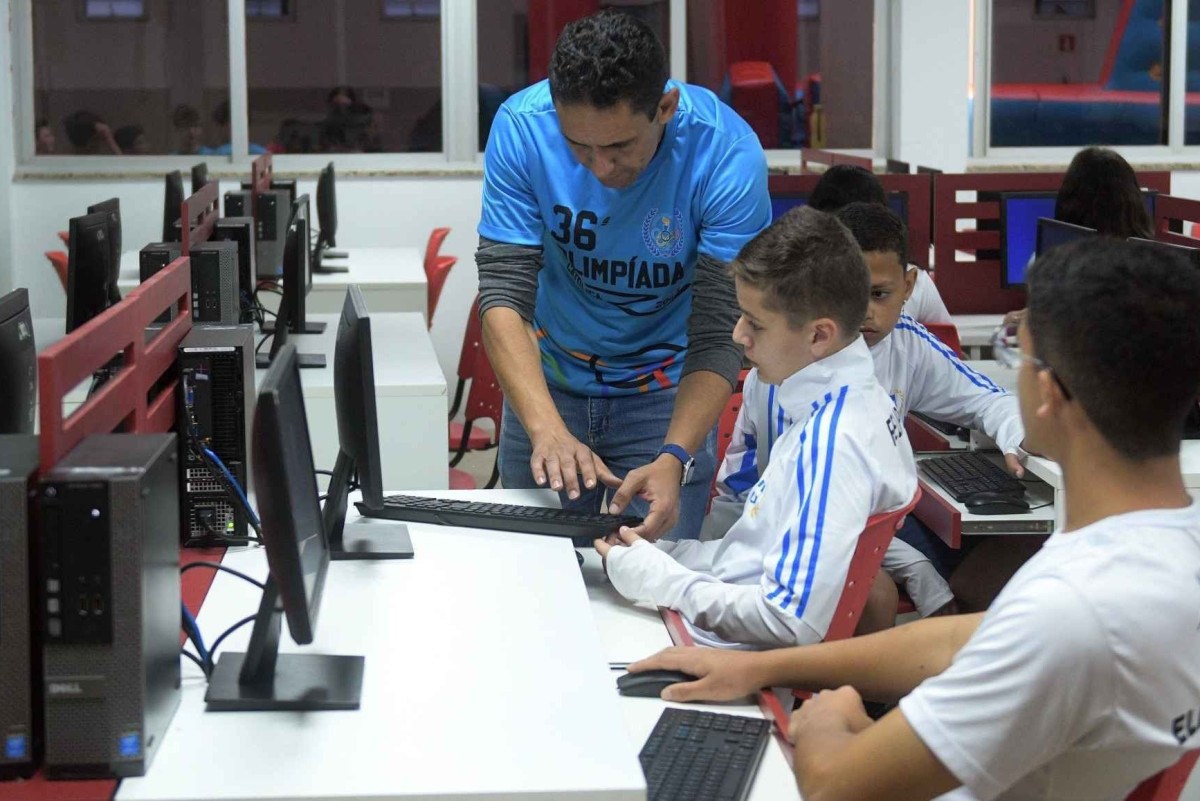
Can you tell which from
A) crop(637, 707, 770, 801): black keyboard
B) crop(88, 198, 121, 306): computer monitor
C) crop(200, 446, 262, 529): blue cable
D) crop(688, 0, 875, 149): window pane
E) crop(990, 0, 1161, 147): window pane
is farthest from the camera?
crop(990, 0, 1161, 147): window pane

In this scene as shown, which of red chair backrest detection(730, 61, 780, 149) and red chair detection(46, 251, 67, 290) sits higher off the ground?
red chair backrest detection(730, 61, 780, 149)

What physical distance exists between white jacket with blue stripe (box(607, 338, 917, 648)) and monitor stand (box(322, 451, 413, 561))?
315 mm

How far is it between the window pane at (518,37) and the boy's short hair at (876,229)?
14.2 ft

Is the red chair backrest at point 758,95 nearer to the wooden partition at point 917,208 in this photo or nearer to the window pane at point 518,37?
the window pane at point 518,37

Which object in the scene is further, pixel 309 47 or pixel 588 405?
pixel 309 47

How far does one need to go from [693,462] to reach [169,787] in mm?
1278

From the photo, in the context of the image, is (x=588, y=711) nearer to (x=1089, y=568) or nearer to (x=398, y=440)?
(x=1089, y=568)

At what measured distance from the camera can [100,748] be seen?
51.5 inches

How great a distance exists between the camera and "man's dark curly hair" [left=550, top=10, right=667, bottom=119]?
2059 millimetres

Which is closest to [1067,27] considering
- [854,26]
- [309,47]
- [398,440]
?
[854,26]

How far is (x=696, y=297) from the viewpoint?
239 cm

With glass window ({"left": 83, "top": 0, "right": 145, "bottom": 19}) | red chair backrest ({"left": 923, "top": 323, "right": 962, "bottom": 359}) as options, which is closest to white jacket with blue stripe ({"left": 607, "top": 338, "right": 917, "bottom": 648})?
red chair backrest ({"left": 923, "top": 323, "right": 962, "bottom": 359})

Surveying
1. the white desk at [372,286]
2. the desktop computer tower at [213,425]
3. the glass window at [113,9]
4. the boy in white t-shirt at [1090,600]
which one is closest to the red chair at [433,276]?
the white desk at [372,286]

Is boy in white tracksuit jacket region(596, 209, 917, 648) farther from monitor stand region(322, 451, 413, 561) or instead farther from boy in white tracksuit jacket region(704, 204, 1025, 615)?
boy in white tracksuit jacket region(704, 204, 1025, 615)
